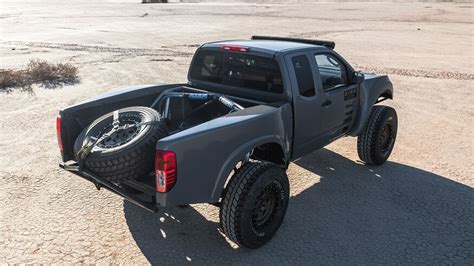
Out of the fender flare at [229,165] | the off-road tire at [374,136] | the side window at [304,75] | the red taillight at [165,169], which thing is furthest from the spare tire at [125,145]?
the off-road tire at [374,136]

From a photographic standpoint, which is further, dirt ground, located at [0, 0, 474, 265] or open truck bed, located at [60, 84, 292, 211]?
dirt ground, located at [0, 0, 474, 265]

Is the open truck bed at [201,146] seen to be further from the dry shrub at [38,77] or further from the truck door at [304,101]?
the dry shrub at [38,77]

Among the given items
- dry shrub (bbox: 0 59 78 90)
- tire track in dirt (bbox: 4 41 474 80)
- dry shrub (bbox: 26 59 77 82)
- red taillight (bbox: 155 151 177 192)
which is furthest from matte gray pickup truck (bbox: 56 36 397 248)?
dry shrub (bbox: 26 59 77 82)

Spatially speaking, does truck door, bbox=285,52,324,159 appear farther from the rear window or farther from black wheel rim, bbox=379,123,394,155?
black wheel rim, bbox=379,123,394,155

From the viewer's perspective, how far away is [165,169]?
3354 mm

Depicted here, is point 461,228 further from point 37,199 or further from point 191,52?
point 191,52

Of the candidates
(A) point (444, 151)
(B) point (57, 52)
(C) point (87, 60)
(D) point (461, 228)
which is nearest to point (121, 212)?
(D) point (461, 228)

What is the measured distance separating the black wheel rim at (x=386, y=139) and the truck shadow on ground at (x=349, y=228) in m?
0.63

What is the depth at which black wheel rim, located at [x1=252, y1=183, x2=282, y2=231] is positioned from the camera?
4.05m

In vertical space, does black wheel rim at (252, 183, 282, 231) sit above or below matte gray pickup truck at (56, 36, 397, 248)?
below

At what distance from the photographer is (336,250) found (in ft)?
13.6

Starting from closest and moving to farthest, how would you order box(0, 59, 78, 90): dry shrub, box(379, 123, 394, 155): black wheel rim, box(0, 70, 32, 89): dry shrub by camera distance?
1. box(379, 123, 394, 155): black wheel rim
2. box(0, 70, 32, 89): dry shrub
3. box(0, 59, 78, 90): dry shrub

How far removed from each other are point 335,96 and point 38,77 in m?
9.28

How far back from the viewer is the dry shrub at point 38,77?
10.8m
